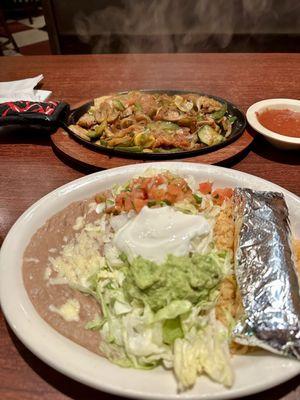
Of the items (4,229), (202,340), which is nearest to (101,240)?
(4,229)

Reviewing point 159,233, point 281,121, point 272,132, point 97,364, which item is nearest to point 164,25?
point 281,121

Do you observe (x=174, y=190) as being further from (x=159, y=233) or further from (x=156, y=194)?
(x=159, y=233)

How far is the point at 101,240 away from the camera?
1406 mm

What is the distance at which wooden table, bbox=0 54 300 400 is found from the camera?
1028 mm

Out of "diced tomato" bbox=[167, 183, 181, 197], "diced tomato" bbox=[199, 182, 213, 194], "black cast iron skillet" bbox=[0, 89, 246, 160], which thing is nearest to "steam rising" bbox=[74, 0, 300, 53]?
"black cast iron skillet" bbox=[0, 89, 246, 160]

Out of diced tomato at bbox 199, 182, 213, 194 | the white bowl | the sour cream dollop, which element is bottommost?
diced tomato at bbox 199, 182, 213, 194

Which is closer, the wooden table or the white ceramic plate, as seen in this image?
the white ceramic plate

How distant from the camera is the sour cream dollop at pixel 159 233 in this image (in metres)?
1.22

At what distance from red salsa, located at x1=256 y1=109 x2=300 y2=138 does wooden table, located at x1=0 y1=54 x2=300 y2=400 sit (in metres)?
0.11

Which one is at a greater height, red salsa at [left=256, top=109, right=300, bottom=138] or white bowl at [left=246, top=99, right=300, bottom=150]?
white bowl at [left=246, top=99, right=300, bottom=150]

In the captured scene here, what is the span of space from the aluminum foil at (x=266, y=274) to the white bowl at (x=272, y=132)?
20.1 inches

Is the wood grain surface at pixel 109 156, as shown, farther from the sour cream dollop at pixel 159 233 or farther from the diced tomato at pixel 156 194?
the sour cream dollop at pixel 159 233

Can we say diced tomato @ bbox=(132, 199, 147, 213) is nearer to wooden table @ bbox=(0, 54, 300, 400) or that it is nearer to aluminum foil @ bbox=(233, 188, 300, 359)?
aluminum foil @ bbox=(233, 188, 300, 359)

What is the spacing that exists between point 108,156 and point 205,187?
53 centimetres
